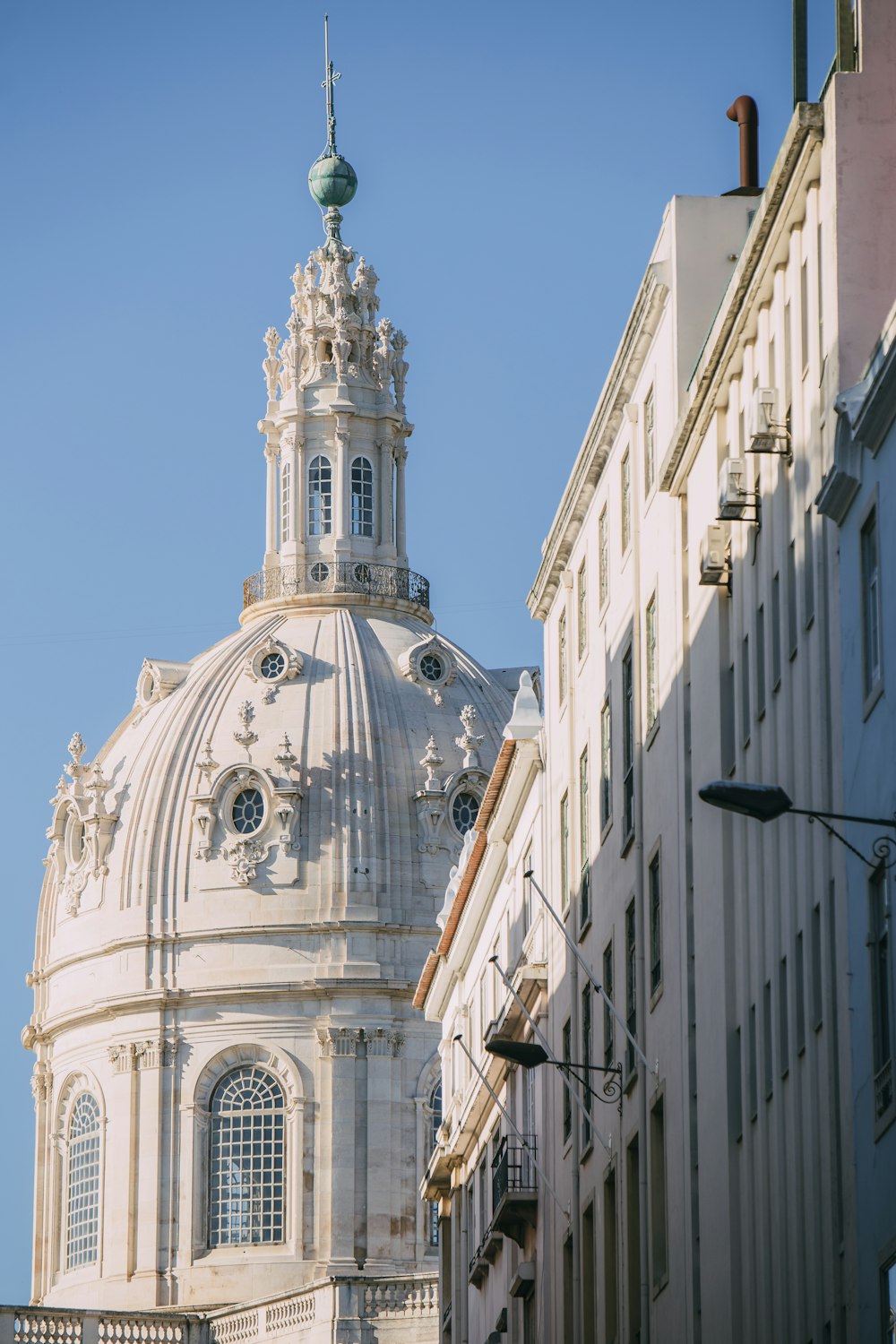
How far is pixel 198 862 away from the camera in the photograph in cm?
11550

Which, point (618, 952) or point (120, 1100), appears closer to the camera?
point (618, 952)

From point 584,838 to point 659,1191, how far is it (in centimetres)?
891

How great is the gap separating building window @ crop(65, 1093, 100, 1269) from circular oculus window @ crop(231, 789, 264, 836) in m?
10.1

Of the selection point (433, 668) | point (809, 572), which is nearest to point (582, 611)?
point (809, 572)

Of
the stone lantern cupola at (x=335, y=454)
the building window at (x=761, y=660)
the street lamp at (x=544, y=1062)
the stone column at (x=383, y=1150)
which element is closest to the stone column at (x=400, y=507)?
the stone lantern cupola at (x=335, y=454)

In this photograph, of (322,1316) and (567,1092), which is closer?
(567,1092)

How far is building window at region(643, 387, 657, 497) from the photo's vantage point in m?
49.3

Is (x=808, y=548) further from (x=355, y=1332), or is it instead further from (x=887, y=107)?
(x=355, y=1332)

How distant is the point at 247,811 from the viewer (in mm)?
116000

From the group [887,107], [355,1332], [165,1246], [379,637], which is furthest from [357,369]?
[887,107]

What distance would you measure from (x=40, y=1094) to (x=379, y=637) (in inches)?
724

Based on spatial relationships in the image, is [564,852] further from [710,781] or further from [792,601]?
[792,601]

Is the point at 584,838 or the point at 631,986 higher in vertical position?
the point at 584,838

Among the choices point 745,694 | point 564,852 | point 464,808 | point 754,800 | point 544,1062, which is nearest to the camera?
A: point 754,800
